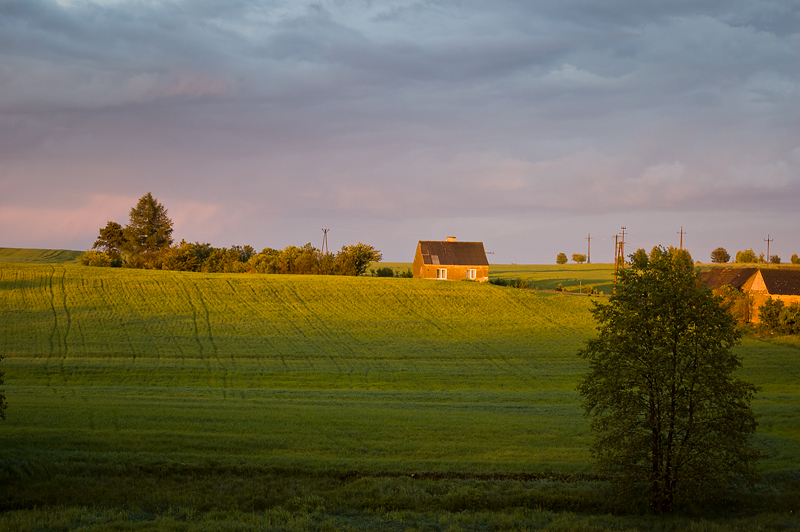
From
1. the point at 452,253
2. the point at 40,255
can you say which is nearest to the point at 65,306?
the point at 452,253

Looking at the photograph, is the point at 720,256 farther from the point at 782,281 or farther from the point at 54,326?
the point at 54,326

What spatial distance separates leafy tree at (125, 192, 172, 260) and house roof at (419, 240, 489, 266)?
4817 centimetres

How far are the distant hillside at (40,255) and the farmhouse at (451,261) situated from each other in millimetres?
84398

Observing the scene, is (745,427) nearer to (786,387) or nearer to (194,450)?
(194,450)

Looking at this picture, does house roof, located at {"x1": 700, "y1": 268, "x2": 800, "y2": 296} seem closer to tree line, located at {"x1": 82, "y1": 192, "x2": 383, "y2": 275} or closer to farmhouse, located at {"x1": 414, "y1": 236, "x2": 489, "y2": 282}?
farmhouse, located at {"x1": 414, "y1": 236, "x2": 489, "y2": 282}

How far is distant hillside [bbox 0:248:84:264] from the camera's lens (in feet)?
444

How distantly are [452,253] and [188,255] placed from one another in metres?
41.4

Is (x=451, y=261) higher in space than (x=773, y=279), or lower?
higher

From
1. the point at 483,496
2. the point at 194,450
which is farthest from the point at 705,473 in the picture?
the point at 194,450

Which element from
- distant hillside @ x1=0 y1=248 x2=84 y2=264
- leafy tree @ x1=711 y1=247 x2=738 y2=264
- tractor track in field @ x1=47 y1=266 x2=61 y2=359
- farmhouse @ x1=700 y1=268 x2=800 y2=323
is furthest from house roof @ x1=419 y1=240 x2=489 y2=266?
leafy tree @ x1=711 y1=247 x2=738 y2=264

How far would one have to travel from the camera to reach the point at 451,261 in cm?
9256

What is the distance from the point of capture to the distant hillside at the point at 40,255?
444 ft

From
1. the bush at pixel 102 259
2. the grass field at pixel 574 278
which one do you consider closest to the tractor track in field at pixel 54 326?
the bush at pixel 102 259

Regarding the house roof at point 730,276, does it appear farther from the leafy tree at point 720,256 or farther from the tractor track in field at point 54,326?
the leafy tree at point 720,256
